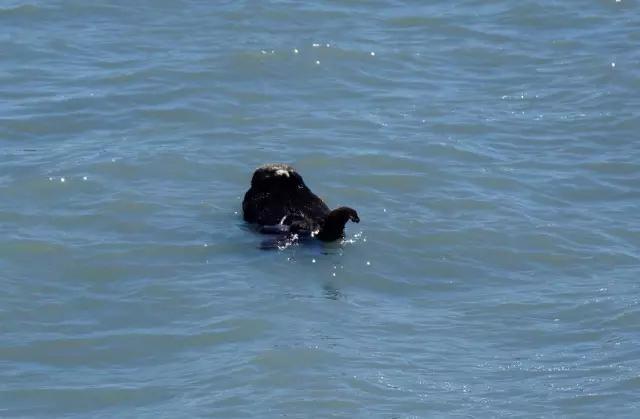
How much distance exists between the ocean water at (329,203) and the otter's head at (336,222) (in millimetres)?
133

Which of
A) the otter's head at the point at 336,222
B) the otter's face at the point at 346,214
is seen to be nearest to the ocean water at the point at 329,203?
the otter's head at the point at 336,222

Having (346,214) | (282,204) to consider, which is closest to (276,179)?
(282,204)

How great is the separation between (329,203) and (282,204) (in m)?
0.86

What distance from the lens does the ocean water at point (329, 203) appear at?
8.80m

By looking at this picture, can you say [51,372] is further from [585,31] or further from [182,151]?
[585,31]

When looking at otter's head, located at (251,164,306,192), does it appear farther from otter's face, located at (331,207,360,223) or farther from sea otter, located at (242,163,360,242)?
otter's face, located at (331,207,360,223)

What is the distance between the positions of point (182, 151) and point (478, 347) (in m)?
4.58

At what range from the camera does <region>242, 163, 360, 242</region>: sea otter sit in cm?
1105

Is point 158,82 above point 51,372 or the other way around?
above

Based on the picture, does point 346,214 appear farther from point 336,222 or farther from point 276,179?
point 276,179

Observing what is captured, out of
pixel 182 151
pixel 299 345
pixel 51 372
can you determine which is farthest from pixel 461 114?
pixel 51 372

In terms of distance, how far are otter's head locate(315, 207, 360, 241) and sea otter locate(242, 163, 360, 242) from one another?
0.16 meters

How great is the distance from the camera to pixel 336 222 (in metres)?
10.6

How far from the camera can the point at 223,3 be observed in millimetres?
17641
